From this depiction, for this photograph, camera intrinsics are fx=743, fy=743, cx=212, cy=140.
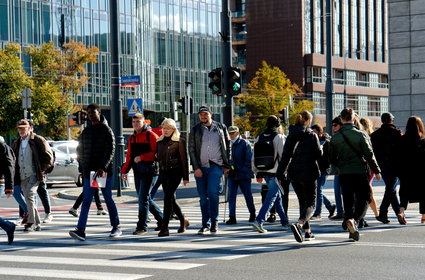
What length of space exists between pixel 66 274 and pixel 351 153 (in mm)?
4501

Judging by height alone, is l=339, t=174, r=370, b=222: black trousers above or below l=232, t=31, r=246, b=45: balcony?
below

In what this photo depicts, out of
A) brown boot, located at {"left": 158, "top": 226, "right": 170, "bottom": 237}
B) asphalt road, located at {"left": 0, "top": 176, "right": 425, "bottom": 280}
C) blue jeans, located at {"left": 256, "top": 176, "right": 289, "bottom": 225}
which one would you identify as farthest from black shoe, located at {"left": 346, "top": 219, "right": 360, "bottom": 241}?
brown boot, located at {"left": 158, "top": 226, "right": 170, "bottom": 237}

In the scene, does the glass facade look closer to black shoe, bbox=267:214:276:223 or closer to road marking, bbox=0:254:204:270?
black shoe, bbox=267:214:276:223

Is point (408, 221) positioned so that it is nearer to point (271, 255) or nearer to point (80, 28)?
point (271, 255)

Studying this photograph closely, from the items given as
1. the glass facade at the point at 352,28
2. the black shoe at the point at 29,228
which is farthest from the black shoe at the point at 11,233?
the glass facade at the point at 352,28

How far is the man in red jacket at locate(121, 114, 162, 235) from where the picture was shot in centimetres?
1141

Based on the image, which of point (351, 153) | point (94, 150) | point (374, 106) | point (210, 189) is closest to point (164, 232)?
point (210, 189)

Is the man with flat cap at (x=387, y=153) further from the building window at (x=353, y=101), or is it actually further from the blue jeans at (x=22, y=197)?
the building window at (x=353, y=101)

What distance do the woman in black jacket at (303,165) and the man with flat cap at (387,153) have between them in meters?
2.53

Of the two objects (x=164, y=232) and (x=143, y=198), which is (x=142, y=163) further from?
(x=164, y=232)

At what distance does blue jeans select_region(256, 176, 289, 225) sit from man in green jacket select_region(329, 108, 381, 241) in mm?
1240

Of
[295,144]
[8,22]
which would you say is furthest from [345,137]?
[8,22]

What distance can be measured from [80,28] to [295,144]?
50.4m

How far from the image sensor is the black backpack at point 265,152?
1173 centimetres
